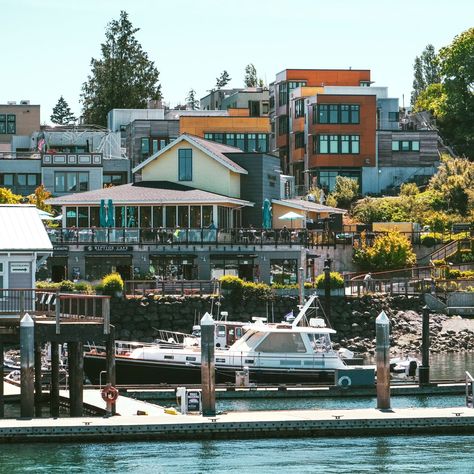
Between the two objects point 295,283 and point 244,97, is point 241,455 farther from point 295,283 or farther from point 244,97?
point 244,97

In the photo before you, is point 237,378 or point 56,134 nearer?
point 237,378

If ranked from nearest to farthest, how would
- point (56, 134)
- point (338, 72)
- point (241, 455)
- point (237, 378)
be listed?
point (241, 455) < point (237, 378) < point (56, 134) < point (338, 72)

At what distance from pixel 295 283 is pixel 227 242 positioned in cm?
468

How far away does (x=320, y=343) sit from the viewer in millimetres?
63562

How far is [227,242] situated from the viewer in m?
91.3

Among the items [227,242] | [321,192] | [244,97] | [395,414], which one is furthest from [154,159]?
[395,414]

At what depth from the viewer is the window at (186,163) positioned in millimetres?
99000

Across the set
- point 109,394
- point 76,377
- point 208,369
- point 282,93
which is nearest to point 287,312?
point 76,377

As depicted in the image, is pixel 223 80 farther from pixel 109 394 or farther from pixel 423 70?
pixel 109 394

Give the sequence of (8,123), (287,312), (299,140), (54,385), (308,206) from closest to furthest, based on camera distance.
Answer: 1. (54,385)
2. (287,312)
3. (308,206)
4. (299,140)
5. (8,123)

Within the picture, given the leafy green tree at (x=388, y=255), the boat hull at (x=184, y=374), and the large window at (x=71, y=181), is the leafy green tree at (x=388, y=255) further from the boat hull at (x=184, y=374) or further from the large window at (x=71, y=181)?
the boat hull at (x=184, y=374)

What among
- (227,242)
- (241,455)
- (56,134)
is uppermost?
(56,134)

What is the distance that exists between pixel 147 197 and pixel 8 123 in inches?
1545

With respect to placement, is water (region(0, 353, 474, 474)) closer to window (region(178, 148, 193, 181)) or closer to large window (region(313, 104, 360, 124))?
window (region(178, 148, 193, 181))
